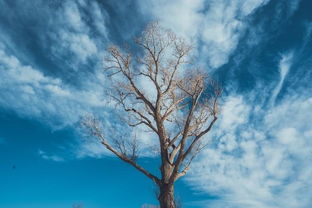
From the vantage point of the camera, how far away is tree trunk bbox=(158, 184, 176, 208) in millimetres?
8594

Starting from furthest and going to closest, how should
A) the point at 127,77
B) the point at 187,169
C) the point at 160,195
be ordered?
the point at 127,77
the point at 187,169
the point at 160,195

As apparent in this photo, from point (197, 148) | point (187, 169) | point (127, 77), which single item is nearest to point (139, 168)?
point (187, 169)

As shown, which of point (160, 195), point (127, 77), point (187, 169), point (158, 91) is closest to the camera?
point (160, 195)

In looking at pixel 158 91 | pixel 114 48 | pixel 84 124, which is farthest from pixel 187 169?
pixel 114 48

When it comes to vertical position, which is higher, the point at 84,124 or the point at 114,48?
the point at 114,48

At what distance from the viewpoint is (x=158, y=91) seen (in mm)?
10477

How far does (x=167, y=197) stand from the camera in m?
8.63

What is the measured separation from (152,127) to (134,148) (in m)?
1.14

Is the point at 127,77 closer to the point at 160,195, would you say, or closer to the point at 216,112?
the point at 216,112

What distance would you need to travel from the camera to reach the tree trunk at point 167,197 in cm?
859

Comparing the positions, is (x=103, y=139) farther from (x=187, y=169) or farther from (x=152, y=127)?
(x=187, y=169)

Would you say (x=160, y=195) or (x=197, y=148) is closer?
(x=160, y=195)

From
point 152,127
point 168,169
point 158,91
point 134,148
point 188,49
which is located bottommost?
point 168,169

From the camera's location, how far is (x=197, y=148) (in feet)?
36.7
